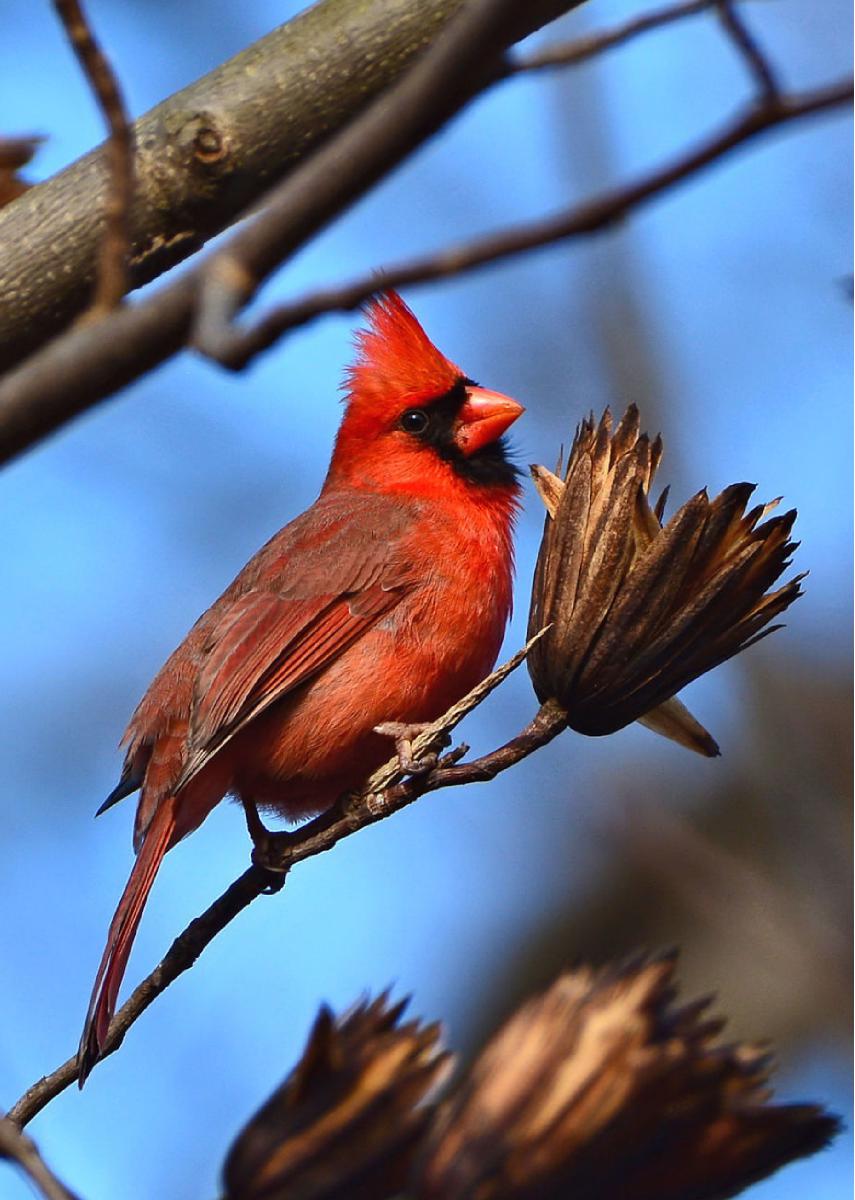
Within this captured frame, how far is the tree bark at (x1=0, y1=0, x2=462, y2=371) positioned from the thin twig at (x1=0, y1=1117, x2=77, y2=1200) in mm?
1251

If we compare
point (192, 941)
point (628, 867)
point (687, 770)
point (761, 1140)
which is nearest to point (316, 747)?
point (192, 941)

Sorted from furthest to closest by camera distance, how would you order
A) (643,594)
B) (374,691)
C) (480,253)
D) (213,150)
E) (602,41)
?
(374,691) → (213,150) → (643,594) → (602,41) → (480,253)

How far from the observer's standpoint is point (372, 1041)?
54.6 inches

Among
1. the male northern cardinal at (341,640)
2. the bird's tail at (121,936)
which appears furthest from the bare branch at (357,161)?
the male northern cardinal at (341,640)

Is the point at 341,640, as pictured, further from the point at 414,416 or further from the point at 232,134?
the point at 232,134

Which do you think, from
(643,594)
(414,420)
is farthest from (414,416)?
(643,594)

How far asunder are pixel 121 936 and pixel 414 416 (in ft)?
4.47

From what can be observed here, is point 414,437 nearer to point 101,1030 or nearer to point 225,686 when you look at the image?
point 225,686

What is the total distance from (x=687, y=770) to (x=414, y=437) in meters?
2.27

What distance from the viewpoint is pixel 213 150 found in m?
2.38

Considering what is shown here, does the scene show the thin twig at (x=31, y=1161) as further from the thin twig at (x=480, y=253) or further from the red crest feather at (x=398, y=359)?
the red crest feather at (x=398, y=359)

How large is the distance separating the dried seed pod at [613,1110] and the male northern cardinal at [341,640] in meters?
1.39

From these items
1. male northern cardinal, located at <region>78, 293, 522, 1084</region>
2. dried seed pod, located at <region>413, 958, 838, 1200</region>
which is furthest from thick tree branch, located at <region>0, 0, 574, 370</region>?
dried seed pod, located at <region>413, 958, 838, 1200</region>

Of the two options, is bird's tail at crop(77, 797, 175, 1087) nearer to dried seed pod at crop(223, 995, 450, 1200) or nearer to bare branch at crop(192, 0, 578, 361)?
dried seed pod at crop(223, 995, 450, 1200)
